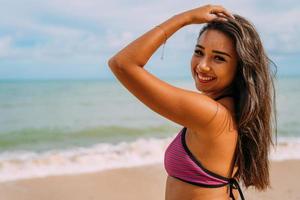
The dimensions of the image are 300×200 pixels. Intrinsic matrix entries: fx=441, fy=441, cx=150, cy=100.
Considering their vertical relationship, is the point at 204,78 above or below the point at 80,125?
above

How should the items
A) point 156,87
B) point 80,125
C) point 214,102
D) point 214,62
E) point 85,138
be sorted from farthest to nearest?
1. point 80,125
2. point 85,138
3. point 214,62
4. point 214,102
5. point 156,87

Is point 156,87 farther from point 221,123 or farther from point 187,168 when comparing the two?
point 187,168

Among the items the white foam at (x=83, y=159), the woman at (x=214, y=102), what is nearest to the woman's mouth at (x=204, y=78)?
the woman at (x=214, y=102)

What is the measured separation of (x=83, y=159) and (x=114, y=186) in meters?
2.27

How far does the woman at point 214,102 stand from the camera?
1.73m

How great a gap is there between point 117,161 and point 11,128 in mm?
6396

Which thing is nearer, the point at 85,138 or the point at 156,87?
the point at 156,87

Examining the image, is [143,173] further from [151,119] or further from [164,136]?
[151,119]

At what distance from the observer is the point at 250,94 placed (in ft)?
6.34

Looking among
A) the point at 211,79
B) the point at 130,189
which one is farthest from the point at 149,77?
the point at 130,189

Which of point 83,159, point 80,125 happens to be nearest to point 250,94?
point 83,159

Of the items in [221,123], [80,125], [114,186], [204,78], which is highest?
[204,78]

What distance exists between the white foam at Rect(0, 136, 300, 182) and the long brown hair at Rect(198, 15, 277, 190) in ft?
18.0

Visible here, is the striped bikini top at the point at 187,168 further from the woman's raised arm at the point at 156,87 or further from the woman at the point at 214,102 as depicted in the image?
the woman's raised arm at the point at 156,87
